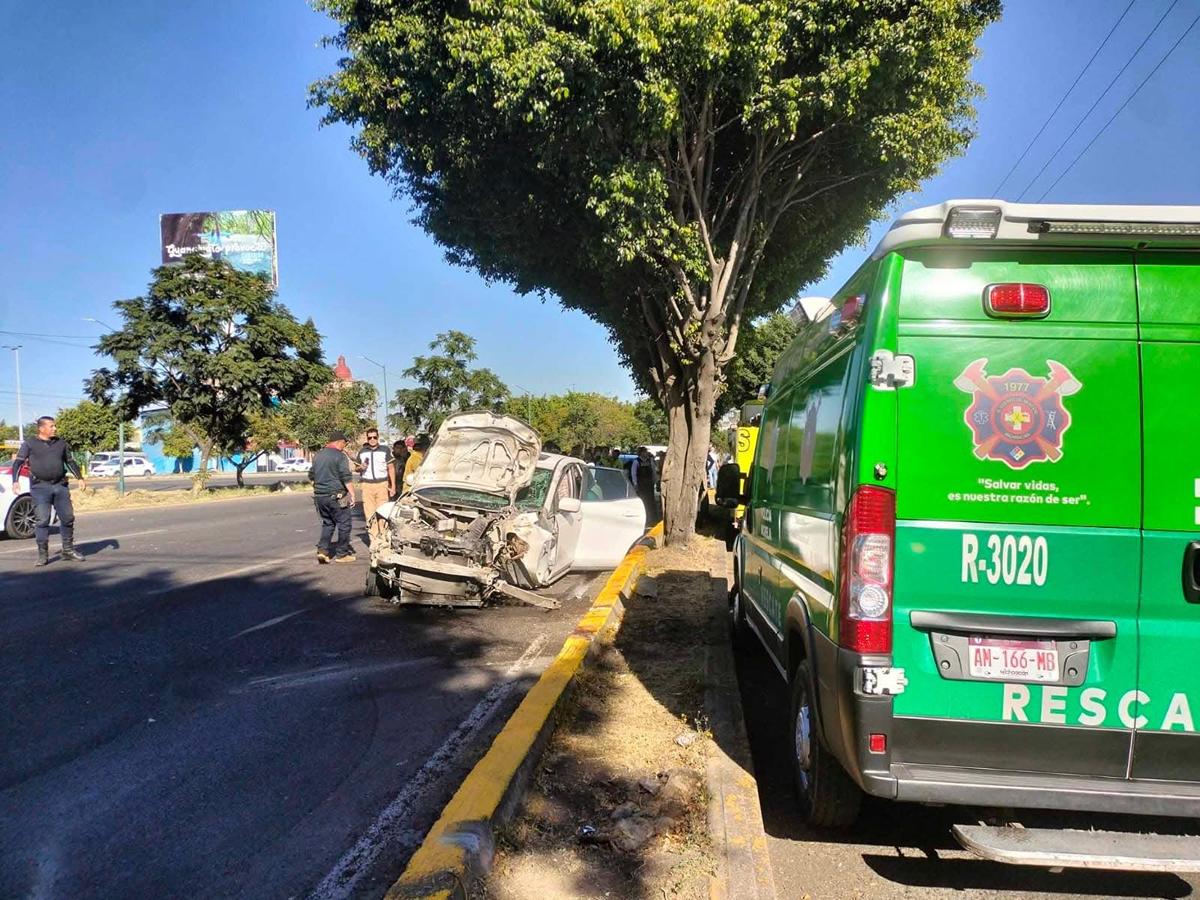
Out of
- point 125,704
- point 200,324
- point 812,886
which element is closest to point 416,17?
point 125,704

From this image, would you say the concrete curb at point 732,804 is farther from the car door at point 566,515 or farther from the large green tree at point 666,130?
the large green tree at point 666,130

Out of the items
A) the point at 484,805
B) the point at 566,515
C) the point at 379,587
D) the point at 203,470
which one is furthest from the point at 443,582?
the point at 203,470

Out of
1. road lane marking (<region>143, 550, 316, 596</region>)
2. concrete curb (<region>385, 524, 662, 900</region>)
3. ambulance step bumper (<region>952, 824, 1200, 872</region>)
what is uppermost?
ambulance step bumper (<region>952, 824, 1200, 872</region>)

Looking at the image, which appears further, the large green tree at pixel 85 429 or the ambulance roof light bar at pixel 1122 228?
the large green tree at pixel 85 429

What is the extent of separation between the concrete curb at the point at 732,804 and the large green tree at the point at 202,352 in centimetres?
2911

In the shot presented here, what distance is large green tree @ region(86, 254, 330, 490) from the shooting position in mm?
30438

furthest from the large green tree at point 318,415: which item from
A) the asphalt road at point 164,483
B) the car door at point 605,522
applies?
the car door at point 605,522

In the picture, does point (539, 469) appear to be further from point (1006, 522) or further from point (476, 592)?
point (1006, 522)

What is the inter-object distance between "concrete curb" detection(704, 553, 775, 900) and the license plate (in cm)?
115

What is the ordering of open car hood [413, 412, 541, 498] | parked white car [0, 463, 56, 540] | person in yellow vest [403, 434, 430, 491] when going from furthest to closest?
parked white car [0, 463, 56, 540], person in yellow vest [403, 434, 430, 491], open car hood [413, 412, 541, 498]

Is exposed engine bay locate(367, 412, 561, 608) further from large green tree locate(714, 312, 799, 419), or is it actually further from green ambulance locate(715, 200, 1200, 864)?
large green tree locate(714, 312, 799, 419)

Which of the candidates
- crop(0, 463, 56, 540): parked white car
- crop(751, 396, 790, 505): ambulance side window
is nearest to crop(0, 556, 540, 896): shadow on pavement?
crop(751, 396, 790, 505): ambulance side window

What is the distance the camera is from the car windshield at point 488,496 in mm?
8664

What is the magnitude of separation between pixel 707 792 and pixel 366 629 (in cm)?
437
